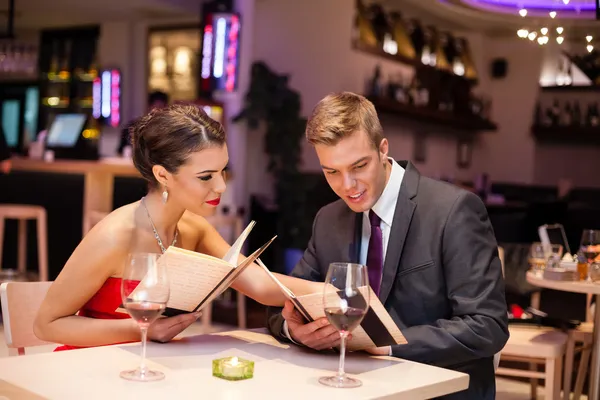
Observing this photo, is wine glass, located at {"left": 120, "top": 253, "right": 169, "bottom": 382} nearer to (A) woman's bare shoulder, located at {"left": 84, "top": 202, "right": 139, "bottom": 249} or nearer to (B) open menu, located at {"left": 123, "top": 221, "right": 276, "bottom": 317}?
(B) open menu, located at {"left": 123, "top": 221, "right": 276, "bottom": 317}

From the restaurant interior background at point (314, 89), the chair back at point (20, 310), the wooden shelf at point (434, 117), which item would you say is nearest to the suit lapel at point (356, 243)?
the chair back at point (20, 310)

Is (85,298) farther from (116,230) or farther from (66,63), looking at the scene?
(66,63)

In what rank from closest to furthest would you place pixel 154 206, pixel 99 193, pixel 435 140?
1. pixel 154 206
2. pixel 99 193
3. pixel 435 140

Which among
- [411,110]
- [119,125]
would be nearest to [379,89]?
[411,110]

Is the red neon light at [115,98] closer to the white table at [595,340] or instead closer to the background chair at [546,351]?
the background chair at [546,351]

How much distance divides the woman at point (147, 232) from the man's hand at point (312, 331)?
0.32 m

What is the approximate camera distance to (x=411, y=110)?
31.9 feet

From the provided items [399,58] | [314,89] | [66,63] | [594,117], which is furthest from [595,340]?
A: [66,63]

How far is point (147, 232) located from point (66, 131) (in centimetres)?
588

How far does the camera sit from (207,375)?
174 centimetres

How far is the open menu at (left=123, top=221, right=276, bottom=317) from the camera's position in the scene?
1.84 meters

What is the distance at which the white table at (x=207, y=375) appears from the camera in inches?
62.3

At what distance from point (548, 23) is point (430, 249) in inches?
310

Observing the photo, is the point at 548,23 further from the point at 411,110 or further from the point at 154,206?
the point at 154,206
